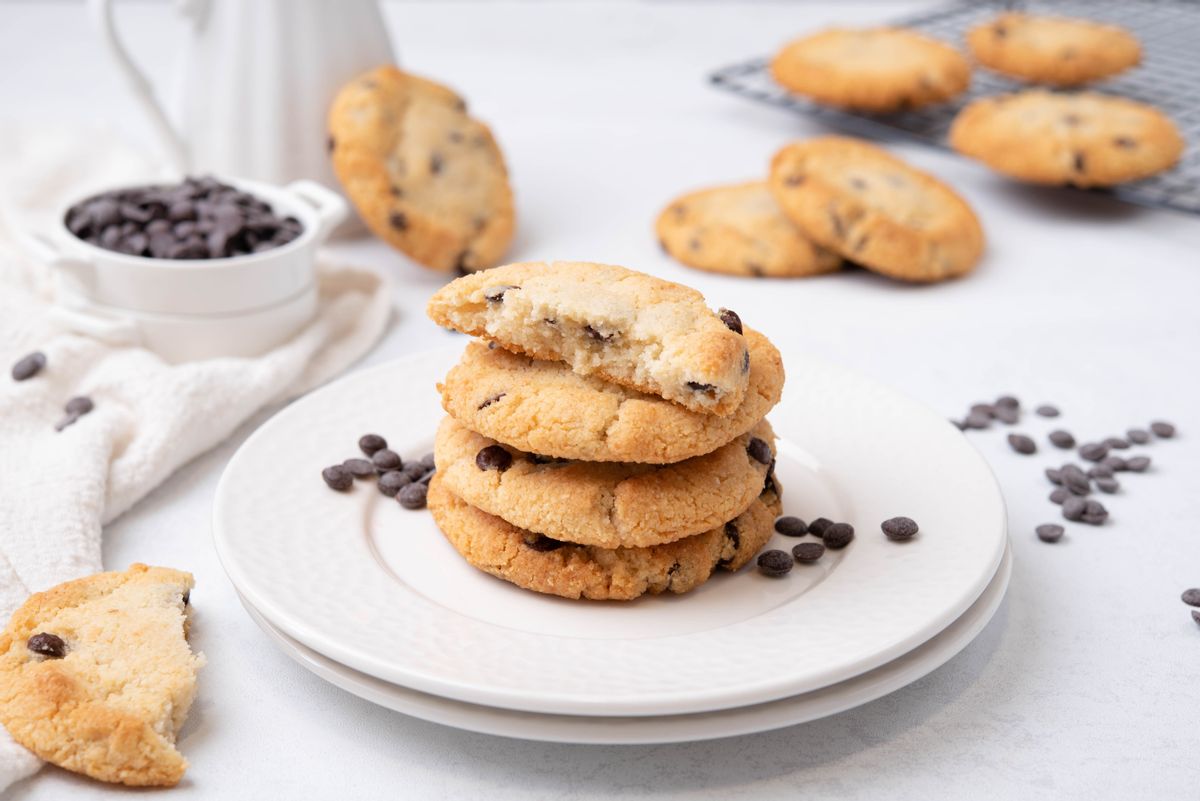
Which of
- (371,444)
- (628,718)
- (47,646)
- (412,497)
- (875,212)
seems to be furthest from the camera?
(875,212)

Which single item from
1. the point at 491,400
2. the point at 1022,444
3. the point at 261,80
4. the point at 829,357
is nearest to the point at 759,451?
the point at 491,400

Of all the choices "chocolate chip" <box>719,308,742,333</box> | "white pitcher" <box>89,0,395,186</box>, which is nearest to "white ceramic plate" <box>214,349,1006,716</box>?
"chocolate chip" <box>719,308,742,333</box>

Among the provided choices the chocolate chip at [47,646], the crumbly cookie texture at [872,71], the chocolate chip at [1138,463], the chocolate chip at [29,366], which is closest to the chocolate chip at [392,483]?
the chocolate chip at [47,646]

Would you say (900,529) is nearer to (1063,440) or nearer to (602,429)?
(602,429)

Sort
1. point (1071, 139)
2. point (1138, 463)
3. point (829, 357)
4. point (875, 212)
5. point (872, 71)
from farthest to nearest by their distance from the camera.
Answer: point (872, 71), point (1071, 139), point (875, 212), point (829, 357), point (1138, 463)

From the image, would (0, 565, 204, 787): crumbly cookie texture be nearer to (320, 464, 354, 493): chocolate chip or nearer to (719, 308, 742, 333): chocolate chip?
(320, 464, 354, 493): chocolate chip

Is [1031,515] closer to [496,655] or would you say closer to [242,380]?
[496,655]
